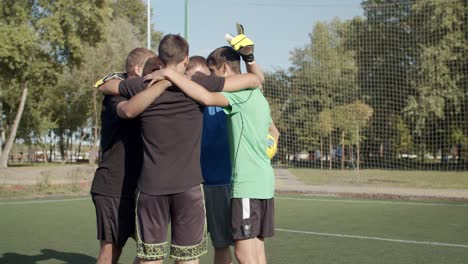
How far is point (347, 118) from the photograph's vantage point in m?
30.1

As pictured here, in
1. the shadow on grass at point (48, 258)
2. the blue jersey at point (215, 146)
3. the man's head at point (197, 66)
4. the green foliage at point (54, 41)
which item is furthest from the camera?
the green foliage at point (54, 41)

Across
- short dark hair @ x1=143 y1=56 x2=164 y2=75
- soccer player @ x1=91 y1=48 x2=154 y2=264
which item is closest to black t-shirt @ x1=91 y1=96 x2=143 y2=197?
soccer player @ x1=91 y1=48 x2=154 y2=264

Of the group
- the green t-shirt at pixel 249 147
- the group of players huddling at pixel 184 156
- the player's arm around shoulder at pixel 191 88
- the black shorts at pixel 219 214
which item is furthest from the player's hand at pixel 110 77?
the black shorts at pixel 219 214

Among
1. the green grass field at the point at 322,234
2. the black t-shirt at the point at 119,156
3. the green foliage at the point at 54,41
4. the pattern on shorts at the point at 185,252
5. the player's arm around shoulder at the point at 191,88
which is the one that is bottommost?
the green grass field at the point at 322,234

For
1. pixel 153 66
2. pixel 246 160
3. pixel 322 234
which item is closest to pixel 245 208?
pixel 246 160

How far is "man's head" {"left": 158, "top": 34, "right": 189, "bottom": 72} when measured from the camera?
12.0ft

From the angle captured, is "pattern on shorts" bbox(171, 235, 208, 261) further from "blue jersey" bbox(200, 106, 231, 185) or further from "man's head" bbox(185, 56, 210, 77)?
"man's head" bbox(185, 56, 210, 77)

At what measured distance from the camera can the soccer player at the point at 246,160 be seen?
4.20 m

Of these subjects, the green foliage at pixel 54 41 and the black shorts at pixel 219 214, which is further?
the green foliage at pixel 54 41

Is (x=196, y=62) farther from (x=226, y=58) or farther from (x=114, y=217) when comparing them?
(x=114, y=217)

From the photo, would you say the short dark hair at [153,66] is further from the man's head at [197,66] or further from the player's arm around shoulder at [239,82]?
the man's head at [197,66]

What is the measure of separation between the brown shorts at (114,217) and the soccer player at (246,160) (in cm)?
79

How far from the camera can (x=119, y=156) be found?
4.20m

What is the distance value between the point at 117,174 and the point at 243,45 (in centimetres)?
135
